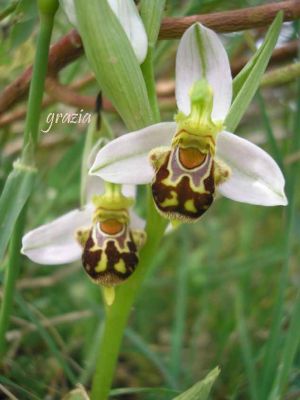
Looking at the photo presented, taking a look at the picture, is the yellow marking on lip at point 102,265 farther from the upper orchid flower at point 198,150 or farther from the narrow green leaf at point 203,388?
the narrow green leaf at point 203,388

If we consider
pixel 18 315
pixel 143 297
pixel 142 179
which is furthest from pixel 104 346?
pixel 143 297

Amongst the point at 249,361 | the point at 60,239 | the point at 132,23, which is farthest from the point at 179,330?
the point at 132,23

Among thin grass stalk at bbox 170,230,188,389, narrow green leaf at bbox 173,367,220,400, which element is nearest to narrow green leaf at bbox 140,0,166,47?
narrow green leaf at bbox 173,367,220,400

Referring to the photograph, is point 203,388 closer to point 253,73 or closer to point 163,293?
point 253,73

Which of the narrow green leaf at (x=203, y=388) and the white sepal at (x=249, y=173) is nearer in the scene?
the narrow green leaf at (x=203, y=388)

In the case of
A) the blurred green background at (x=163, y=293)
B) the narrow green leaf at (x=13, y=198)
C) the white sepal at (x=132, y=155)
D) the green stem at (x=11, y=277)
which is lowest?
the blurred green background at (x=163, y=293)

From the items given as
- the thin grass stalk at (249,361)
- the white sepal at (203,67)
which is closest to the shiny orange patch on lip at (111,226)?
the white sepal at (203,67)

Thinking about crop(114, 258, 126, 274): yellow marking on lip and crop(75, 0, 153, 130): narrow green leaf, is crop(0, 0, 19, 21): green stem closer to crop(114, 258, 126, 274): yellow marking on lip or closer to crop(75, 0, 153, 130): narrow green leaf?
crop(75, 0, 153, 130): narrow green leaf

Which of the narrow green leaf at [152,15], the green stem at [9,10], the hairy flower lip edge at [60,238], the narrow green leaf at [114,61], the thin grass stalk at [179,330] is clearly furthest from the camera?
the thin grass stalk at [179,330]
